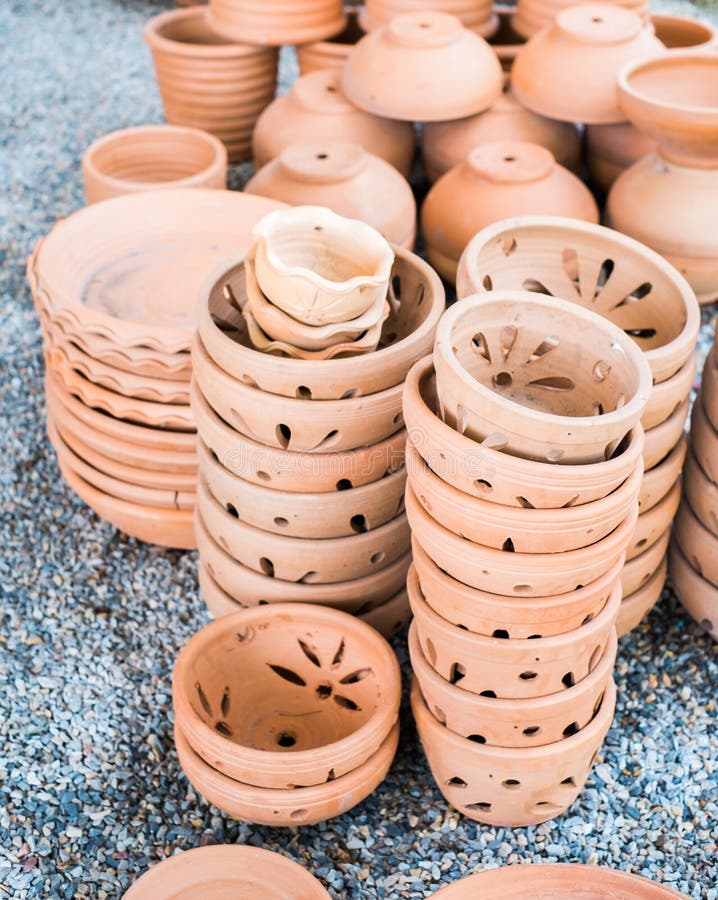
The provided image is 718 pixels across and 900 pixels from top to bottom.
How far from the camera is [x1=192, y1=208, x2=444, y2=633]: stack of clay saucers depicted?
7.78 feet

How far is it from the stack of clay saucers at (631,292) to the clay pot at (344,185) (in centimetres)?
115

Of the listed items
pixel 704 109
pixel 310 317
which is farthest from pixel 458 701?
pixel 704 109

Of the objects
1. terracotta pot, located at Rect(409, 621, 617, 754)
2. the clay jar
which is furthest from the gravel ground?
the clay jar

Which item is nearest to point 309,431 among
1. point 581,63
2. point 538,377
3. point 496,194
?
point 538,377

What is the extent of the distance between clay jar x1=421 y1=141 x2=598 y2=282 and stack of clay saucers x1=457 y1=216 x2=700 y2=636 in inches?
44.3

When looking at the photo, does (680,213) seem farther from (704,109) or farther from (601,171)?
(601,171)

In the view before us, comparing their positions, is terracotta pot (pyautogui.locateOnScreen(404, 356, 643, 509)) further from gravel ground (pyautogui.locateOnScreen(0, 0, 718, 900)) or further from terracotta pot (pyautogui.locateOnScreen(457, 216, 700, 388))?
gravel ground (pyautogui.locateOnScreen(0, 0, 718, 900))

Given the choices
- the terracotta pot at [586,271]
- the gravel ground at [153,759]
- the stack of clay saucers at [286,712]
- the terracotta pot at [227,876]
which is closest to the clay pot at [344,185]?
the terracotta pot at [586,271]

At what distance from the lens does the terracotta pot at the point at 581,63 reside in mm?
4195

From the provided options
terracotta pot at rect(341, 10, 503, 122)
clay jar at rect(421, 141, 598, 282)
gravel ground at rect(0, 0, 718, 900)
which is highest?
terracotta pot at rect(341, 10, 503, 122)

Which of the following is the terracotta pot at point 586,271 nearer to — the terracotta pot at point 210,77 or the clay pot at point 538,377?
the clay pot at point 538,377

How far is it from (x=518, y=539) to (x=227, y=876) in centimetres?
103

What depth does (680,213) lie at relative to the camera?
3.85m

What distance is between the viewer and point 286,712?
108 inches
